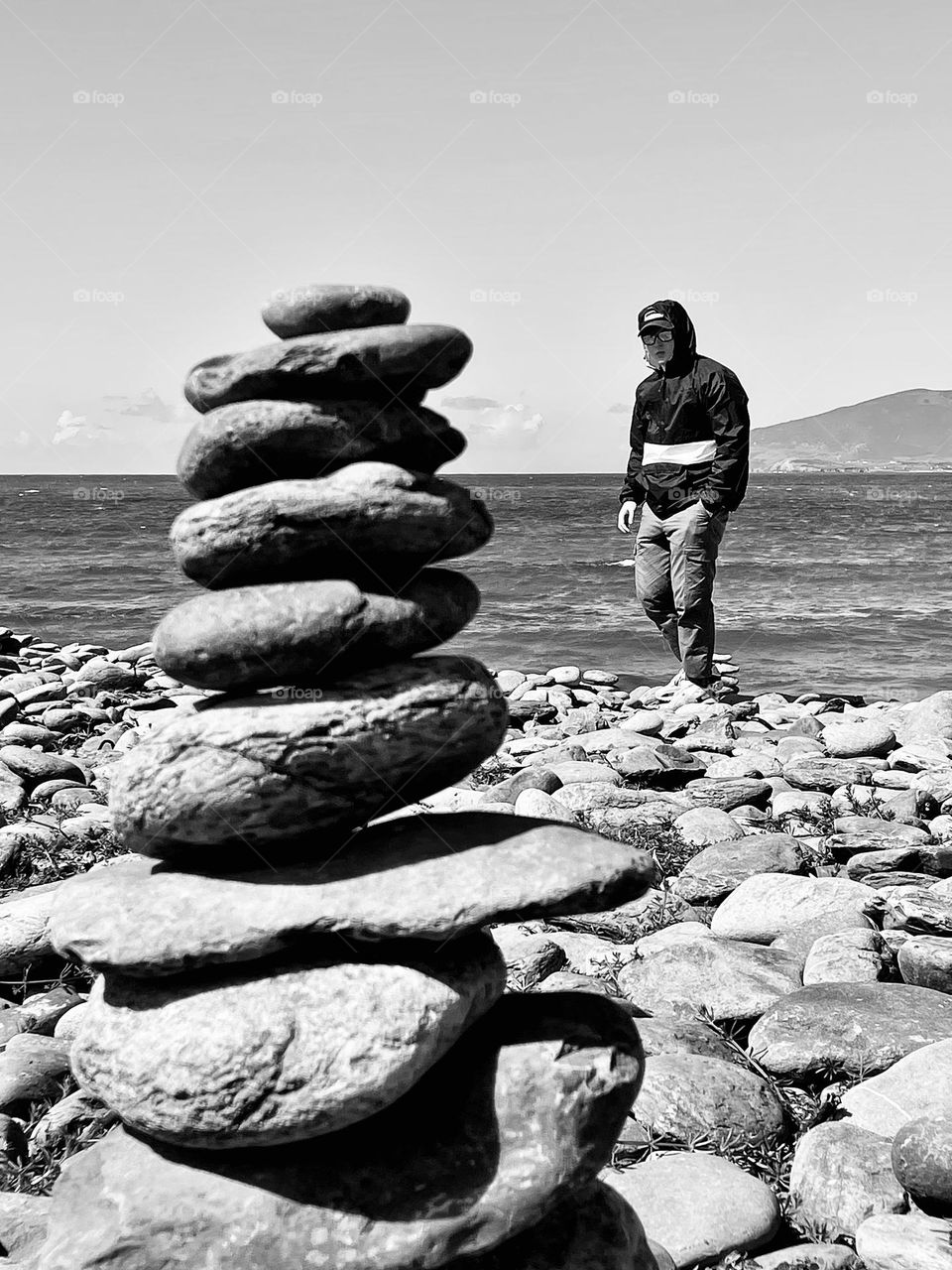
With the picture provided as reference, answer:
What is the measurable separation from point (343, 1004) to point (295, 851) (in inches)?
20.8

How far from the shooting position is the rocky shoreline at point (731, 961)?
11.6ft

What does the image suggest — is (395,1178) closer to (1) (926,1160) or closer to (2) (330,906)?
(2) (330,906)

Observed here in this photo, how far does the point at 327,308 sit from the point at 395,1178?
7.85 feet

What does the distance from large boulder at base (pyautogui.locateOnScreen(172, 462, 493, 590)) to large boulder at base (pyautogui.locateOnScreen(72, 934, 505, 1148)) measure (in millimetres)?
Result: 1070

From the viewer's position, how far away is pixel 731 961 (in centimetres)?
496

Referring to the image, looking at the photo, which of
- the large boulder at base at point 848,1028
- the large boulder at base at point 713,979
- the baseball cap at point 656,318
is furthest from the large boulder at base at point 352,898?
the baseball cap at point 656,318

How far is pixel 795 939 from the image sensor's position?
17.5ft

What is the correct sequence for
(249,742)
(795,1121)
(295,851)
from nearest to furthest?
(249,742)
(295,851)
(795,1121)

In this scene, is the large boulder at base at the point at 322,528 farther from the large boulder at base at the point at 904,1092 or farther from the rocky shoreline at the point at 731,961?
the large boulder at base at the point at 904,1092

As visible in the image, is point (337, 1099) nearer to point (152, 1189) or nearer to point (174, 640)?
point (152, 1189)

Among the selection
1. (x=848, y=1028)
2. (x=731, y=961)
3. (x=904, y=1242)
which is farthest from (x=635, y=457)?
(x=904, y=1242)

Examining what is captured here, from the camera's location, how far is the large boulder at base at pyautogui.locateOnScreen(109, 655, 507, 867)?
3199 mm

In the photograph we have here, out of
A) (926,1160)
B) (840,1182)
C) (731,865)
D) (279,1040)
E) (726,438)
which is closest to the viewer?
(279,1040)

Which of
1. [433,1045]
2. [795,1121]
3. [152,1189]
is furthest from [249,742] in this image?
[795,1121]
